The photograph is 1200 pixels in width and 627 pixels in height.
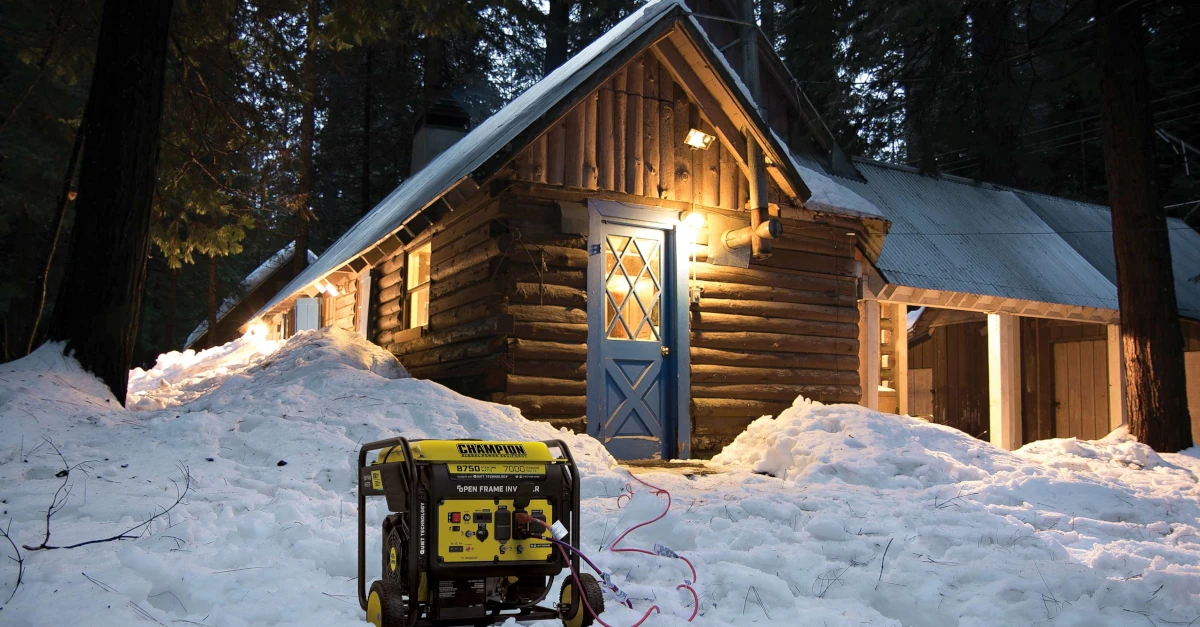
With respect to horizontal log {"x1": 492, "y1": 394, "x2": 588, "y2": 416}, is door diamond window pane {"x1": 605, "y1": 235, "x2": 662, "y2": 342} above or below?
above

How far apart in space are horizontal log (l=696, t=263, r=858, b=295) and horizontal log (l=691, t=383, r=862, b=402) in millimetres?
1304

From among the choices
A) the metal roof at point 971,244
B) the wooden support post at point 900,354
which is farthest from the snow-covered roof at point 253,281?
the wooden support post at point 900,354

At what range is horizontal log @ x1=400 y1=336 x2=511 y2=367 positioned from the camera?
9547 mm

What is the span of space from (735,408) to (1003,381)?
7055 millimetres

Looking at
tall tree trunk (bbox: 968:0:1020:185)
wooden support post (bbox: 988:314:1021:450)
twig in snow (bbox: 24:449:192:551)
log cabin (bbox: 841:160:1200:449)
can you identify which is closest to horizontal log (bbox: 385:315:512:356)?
twig in snow (bbox: 24:449:192:551)

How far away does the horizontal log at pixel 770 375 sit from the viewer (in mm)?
10773

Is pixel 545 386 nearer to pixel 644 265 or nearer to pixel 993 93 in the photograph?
pixel 644 265

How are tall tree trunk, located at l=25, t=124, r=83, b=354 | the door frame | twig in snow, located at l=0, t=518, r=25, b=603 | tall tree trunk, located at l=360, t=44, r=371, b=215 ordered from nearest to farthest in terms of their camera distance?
1. twig in snow, located at l=0, t=518, r=25, b=603
2. tall tree trunk, located at l=25, t=124, r=83, b=354
3. the door frame
4. tall tree trunk, located at l=360, t=44, r=371, b=215

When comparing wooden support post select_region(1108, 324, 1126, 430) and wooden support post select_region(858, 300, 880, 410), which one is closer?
wooden support post select_region(858, 300, 880, 410)

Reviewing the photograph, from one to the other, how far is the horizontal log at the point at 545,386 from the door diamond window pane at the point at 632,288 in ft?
2.53

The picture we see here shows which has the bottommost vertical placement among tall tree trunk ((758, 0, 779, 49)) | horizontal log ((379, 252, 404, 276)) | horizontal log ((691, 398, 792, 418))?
horizontal log ((691, 398, 792, 418))

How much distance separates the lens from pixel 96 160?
26.3ft

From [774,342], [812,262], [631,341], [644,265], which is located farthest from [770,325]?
[631,341]

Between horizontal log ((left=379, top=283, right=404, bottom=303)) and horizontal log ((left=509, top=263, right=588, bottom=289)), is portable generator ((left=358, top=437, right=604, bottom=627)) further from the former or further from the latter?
horizontal log ((left=379, top=283, right=404, bottom=303))
